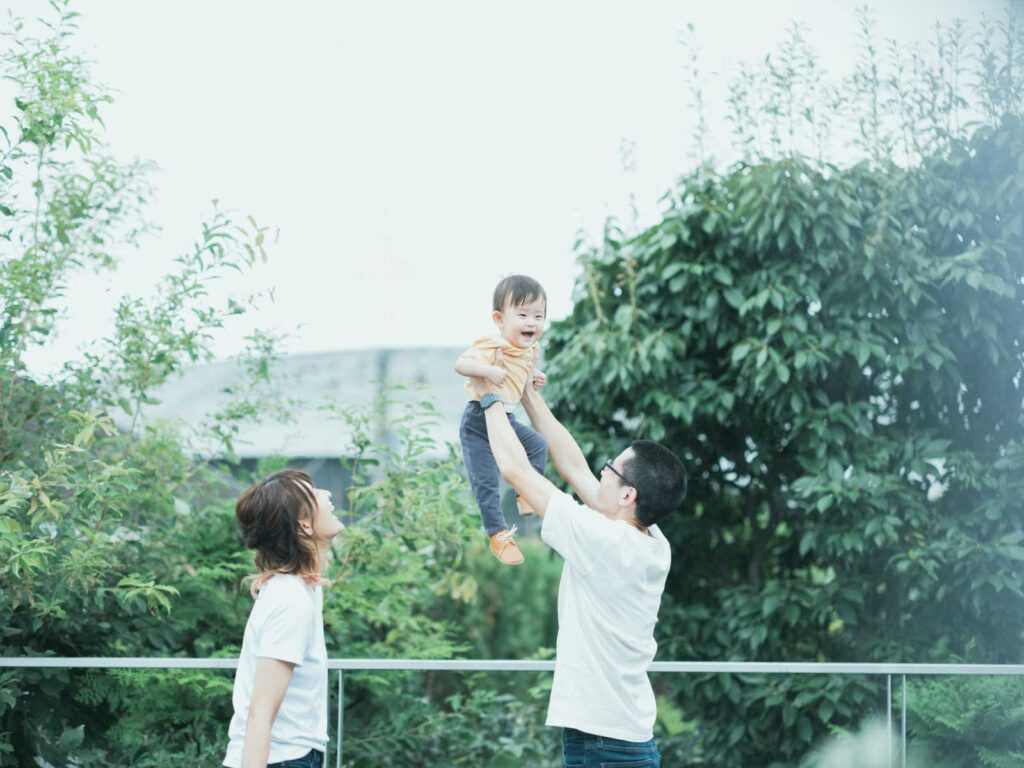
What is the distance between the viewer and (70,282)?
3.71m

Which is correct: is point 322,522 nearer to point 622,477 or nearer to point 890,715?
point 622,477

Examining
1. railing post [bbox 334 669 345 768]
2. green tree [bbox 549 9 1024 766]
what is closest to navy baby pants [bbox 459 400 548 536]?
railing post [bbox 334 669 345 768]

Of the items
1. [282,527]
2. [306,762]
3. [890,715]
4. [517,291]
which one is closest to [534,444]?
[517,291]

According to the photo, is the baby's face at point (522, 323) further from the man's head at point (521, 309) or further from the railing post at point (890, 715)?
the railing post at point (890, 715)

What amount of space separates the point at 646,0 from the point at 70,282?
2592mm

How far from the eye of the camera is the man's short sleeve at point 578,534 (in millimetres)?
2008

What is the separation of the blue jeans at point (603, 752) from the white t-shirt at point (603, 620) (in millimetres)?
20

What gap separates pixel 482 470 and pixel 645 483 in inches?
18.7

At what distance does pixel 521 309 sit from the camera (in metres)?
2.34

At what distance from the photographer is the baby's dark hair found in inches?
91.9

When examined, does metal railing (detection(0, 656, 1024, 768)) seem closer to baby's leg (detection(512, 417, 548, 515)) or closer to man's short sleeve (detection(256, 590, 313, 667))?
baby's leg (detection(512, 417, 548, 515))

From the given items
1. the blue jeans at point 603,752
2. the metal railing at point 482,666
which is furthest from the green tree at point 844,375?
the blue jeans at point 603,752

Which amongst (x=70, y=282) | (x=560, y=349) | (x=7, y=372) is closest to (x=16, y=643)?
(x=7, y=372)

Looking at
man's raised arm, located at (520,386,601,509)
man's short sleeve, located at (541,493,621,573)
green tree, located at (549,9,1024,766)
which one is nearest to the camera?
man's short sleeve, located at (541,493,621,573)
